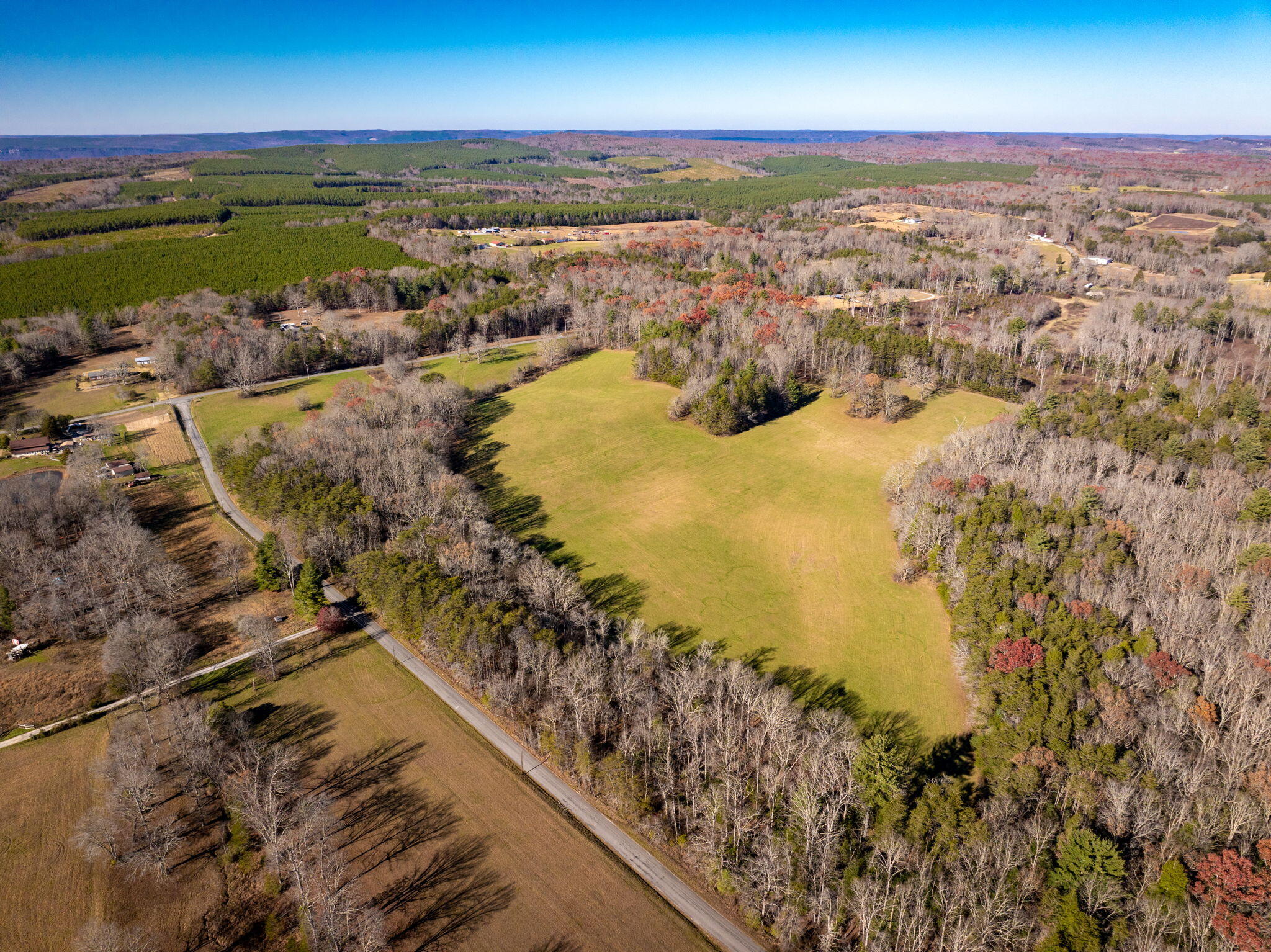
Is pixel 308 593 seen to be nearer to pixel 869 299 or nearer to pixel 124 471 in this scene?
pixel 124 471

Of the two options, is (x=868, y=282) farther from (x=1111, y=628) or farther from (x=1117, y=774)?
(x=1117, y=774)

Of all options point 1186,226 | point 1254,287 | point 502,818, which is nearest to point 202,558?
point 502,818

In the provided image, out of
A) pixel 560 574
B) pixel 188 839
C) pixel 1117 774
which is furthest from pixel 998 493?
pixel 188 839

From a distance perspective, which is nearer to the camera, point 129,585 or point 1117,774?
point 1117,774

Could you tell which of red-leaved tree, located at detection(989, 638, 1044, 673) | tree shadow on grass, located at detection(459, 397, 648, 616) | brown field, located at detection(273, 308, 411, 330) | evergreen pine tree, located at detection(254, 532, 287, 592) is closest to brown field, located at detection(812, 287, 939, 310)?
tree shadow on grass, located at detection(459, 397, 648, 616)

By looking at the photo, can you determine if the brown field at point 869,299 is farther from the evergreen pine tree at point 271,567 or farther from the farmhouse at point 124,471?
the farmhouse at point 124,471

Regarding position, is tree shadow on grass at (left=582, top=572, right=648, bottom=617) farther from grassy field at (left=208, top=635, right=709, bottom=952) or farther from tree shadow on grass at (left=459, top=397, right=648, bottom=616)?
grassy field at (left=208, top=635, right=709, bottom=952)
